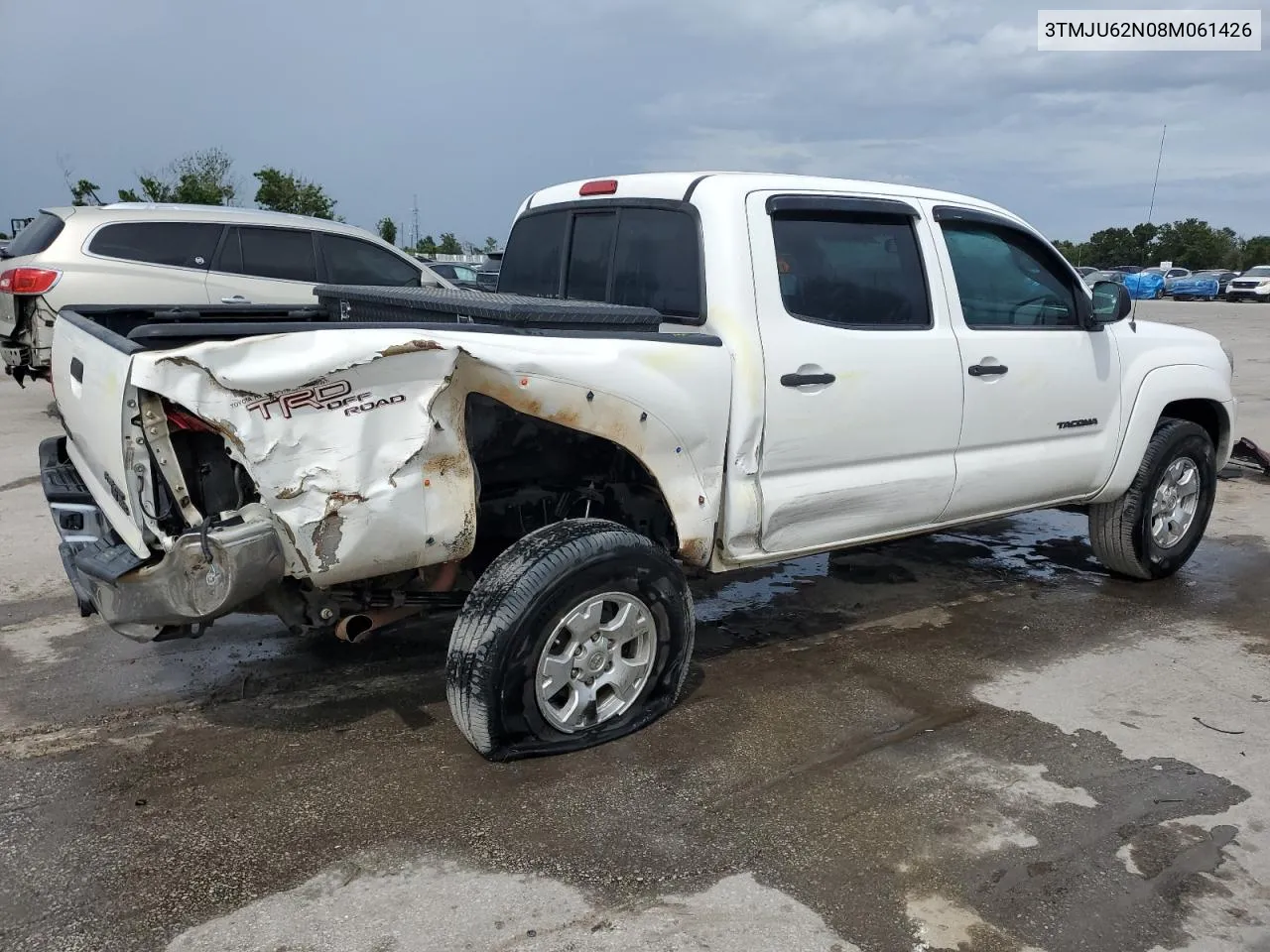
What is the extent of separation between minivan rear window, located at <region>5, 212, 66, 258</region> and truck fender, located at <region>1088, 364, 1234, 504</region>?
7.98m

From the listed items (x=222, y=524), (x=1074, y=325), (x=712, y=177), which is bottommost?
(x=222, y=524)

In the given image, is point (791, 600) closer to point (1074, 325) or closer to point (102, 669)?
point (1074, 325)

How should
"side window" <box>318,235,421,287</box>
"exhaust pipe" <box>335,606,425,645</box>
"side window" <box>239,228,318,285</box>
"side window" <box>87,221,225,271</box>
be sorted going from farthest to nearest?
"side window" <box>318,235,421,287</box>, "side window" <box>239,228,318,285</box>, "side window" <box>87,221,225,271</box>, "exhaust pipe" <box>335,606,425,645</box>

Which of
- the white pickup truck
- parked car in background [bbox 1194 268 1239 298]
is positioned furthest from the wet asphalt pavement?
parked car in background [bbox 1194 268 1239 298]

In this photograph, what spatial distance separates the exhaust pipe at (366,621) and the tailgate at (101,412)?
0.67 metres

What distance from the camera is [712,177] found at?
12.9 ft

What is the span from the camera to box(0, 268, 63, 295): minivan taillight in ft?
27.2

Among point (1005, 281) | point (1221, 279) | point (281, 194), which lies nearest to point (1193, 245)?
point (1221, 279)

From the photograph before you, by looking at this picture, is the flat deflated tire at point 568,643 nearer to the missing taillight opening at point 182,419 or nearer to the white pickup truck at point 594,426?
the white pickup truck at point 594,426

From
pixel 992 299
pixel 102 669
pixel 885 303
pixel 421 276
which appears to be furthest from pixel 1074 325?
pixel 421 276

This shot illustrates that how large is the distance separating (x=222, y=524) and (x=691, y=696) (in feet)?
6.21

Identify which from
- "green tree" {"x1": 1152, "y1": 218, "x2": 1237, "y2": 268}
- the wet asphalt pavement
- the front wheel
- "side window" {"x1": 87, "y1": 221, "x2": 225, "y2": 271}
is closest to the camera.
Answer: the wet asphalt pavement

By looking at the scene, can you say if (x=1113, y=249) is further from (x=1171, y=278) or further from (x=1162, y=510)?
(x=1162, y=510)

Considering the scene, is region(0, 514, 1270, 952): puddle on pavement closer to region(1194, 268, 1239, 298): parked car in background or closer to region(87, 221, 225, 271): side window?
region(87, 221, 225, 271): side window
